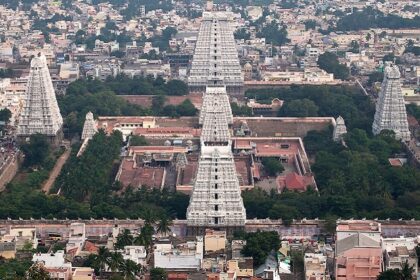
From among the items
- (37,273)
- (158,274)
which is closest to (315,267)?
(158,274)

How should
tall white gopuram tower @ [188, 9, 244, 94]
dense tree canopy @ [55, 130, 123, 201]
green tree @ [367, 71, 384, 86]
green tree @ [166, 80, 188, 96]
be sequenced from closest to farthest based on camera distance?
dense tree canopy @ [55, 130, 123, 201], tall white gopuram tower @ [188, 9, 244, 94], green tree @ [166, 80, 188, 96], green tree @ [367, 71, 384, 86]

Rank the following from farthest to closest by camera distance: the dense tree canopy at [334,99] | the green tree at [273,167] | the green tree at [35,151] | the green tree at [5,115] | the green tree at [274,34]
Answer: the green tree at [274,34]
the green tree at [5,115]
the dense tree canopy at [334,99]
the green tree at [35,151]
the green tree at [273,167]

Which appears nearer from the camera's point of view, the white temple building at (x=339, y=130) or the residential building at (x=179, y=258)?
the residential building at (x=179, y=258)

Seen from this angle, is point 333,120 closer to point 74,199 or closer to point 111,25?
point 74,199

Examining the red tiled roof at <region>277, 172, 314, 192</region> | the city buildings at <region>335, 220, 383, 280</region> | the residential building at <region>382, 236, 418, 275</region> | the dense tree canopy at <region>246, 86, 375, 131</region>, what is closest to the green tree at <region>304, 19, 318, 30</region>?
the dense tree canopy at <region>246, 86, 375, 131</region>

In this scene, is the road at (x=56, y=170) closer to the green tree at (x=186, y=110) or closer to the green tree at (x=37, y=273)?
the green tree at (x=186, y=110)

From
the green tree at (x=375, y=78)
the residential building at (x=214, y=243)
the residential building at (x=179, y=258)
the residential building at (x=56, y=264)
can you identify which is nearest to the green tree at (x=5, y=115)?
the green tree at (x=375, y=78)

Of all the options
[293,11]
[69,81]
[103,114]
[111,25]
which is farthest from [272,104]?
[293,11]

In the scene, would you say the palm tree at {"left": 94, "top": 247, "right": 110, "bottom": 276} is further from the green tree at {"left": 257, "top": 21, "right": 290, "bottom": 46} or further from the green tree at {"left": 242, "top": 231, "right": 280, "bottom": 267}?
the green tree at {"left": 257, "top": 21, "right": 290, "bottom": 46}
